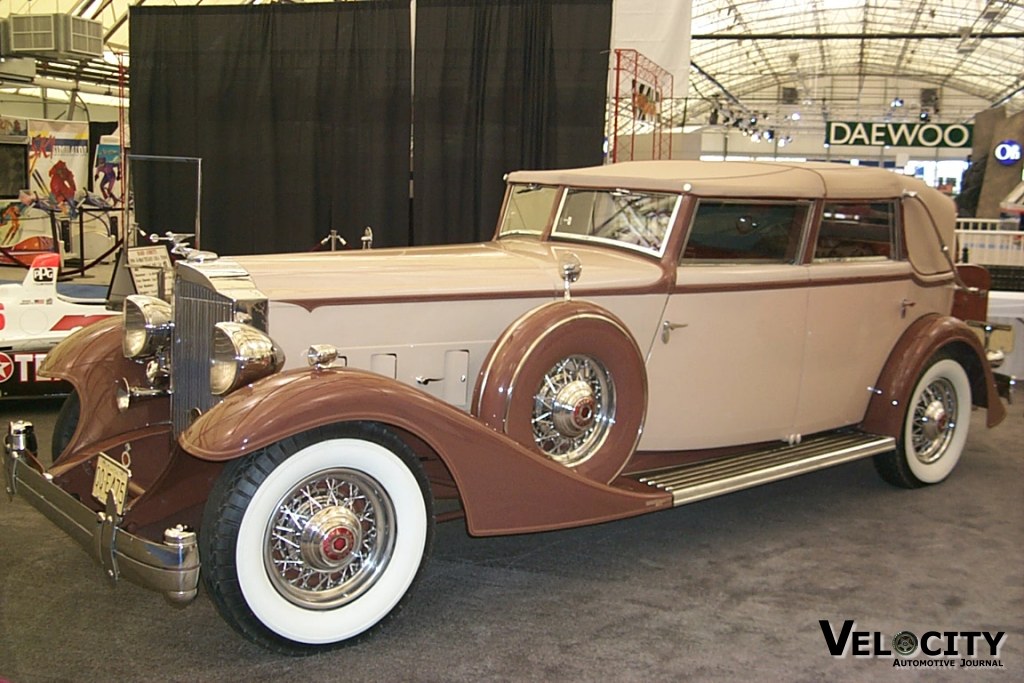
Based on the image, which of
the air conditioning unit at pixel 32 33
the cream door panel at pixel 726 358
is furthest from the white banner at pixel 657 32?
the air conditioning unit at pixel 32 33

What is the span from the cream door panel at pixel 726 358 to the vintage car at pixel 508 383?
0.03 feet

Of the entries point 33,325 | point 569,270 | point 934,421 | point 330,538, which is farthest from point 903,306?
point 33,325

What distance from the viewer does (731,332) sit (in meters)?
3.99

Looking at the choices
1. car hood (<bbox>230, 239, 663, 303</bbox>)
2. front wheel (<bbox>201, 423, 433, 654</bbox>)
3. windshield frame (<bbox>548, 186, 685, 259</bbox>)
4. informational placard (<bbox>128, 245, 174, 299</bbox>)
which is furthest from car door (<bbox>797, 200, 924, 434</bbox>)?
informational placard (<bbox>128, 245, 174, 299</bbox>)

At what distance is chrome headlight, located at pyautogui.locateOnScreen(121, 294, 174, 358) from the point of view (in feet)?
11.6

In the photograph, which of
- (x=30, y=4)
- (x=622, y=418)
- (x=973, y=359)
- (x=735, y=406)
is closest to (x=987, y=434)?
(x=973, y=359)

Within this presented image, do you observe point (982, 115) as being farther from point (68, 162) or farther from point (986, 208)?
point (68, 162)

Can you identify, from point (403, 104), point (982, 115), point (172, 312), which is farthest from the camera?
point (982, 115)

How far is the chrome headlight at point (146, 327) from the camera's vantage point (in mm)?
3531

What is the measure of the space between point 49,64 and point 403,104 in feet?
27.7

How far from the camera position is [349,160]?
7953 millimetres

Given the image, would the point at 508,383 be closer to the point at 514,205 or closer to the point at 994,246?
the point at 514,205

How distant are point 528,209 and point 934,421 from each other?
2155 mm

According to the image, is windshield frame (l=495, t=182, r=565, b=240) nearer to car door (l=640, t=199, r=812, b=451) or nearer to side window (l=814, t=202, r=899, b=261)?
car door (l=640, t=199, r=812, b=451)
